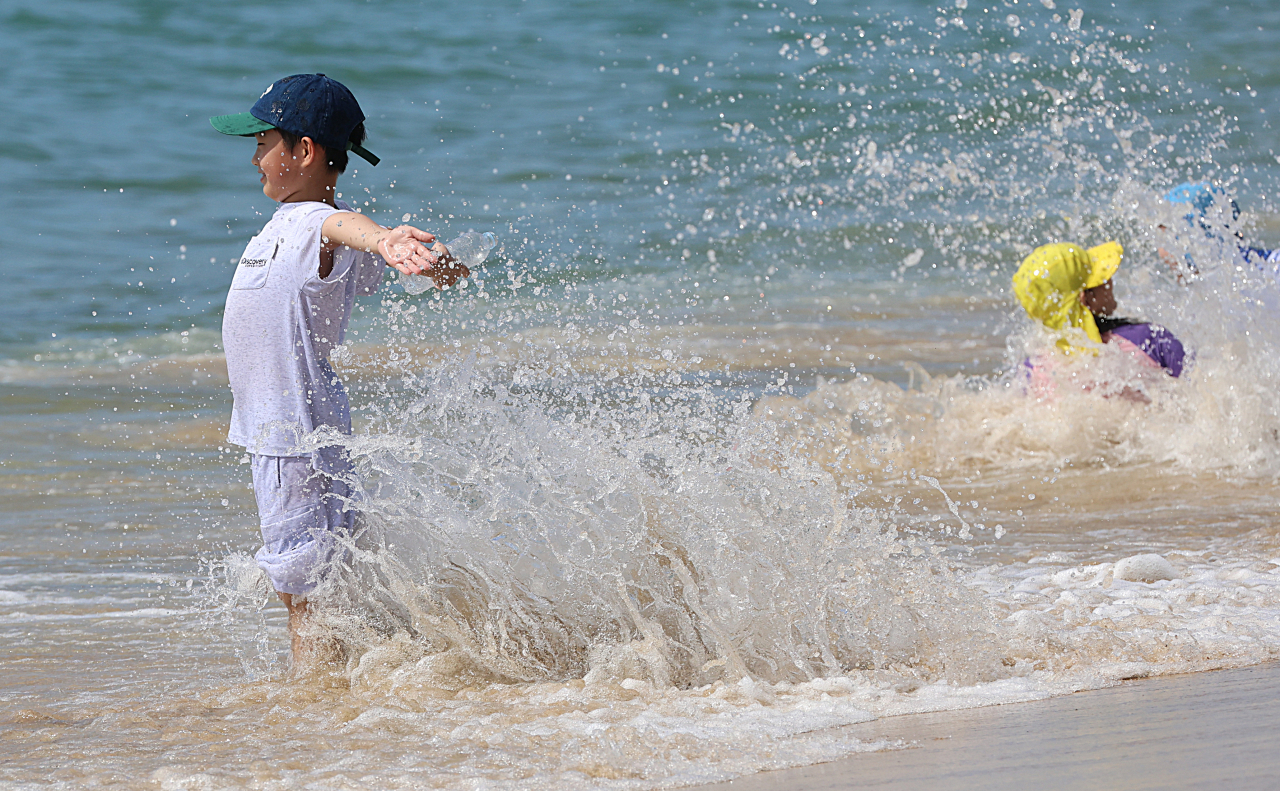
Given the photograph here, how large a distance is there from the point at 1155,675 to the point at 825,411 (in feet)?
13.5

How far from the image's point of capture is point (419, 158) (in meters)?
16.5

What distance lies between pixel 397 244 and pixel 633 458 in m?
0.77

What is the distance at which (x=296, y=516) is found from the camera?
10.3 ft

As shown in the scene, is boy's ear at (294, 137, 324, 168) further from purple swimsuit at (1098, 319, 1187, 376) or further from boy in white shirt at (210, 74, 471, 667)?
purple swimsuit at (1098, 319, 1187, 376)

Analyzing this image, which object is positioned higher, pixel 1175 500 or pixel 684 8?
pixel 684 8

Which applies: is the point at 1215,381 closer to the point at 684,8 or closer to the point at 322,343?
the point at 322,343

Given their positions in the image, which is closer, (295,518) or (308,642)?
(295,518)

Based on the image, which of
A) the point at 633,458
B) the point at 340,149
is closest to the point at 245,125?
the point at 340,149

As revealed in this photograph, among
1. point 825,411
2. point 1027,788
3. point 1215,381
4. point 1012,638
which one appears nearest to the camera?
point 1027,788

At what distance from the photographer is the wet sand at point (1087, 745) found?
91.8 inches

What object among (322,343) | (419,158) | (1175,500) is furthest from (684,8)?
(322,343)

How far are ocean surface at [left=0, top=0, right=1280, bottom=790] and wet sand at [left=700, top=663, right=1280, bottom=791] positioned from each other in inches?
4.2

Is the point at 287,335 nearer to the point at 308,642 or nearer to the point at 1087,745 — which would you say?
the point at 308,642

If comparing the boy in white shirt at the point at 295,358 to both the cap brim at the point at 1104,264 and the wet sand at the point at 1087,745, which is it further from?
the cap brim at the point at 1104,264
